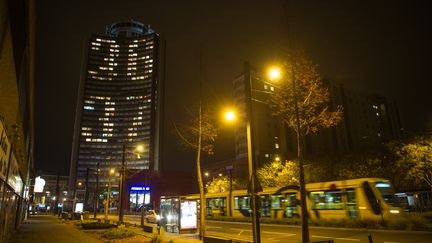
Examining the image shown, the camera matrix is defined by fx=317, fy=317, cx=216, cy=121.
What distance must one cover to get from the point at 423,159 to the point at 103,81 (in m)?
169

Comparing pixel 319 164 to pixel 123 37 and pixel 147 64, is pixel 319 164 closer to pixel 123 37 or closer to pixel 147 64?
pixel 147 64

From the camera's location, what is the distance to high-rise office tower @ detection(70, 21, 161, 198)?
165375 millimetres

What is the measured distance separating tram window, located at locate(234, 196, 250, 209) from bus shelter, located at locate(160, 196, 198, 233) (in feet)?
42.2

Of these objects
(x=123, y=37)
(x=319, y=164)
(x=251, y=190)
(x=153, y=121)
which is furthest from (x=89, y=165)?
(x=251, y=190)

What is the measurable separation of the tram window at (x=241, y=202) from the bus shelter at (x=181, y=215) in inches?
506

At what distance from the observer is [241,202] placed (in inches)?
1323

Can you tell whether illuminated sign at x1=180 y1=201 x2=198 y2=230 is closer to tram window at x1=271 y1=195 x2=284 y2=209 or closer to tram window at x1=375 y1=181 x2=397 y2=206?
tram window at x1=271 y1=195 x2=284 y2=209

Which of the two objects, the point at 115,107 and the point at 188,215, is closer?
Answer: the point at 188,215

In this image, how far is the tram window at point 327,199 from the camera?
23188 millimetres

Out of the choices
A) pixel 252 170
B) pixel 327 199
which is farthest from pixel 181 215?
pixel 327 199

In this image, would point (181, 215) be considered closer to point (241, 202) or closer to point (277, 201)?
point (277, 201)

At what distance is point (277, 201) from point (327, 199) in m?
5.60

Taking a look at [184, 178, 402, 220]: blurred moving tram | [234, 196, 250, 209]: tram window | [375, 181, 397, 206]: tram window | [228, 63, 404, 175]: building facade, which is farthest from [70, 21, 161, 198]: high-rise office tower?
[375, 181, 397, 206]: tram window

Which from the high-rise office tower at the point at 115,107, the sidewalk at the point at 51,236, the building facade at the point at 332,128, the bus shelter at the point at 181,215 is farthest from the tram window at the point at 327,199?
the high-rise office tower at the point at 115,107
